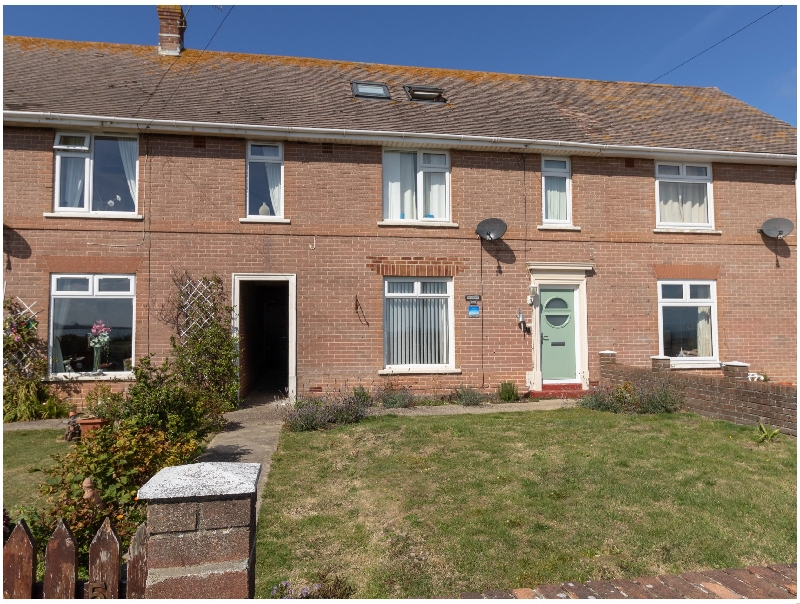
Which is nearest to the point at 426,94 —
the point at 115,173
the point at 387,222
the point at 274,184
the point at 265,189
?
the point at 387,222

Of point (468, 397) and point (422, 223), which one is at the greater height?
point (422, 223)

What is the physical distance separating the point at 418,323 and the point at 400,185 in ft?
9.80

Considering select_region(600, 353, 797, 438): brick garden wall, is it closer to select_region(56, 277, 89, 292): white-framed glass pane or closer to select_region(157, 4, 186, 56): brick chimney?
select_region(56, 277, 89, 292): white-framed glass pane

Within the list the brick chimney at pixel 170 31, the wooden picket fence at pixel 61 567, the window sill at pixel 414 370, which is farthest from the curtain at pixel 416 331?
the brick chimney at pixel 170 31

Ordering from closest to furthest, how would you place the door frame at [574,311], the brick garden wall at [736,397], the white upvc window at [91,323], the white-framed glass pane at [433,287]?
1. the brick garden wall at [736,397]
2. the white upvc window at [91,323]
3. the white-framed glass pane at [433,287]
4. the door frame at [574,311]

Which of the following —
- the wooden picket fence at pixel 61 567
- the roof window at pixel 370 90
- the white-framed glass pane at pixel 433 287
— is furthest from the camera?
the roof window at pixel 370 90

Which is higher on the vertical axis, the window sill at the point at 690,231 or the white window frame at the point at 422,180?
the white window frame at the point at 422,180

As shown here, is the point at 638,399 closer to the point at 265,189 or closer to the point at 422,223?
the point at 422,223

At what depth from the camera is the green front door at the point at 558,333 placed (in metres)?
11.4

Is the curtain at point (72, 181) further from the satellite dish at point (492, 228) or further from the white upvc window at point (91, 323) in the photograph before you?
the satellite dish at point (492, 228)

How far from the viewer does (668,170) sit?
12008 mm

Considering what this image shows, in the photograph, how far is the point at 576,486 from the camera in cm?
513

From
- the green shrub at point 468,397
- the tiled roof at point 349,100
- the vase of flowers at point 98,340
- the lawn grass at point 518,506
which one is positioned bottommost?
the lawn grass at point 518,506

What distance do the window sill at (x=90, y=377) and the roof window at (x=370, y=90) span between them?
8017 millimetres
